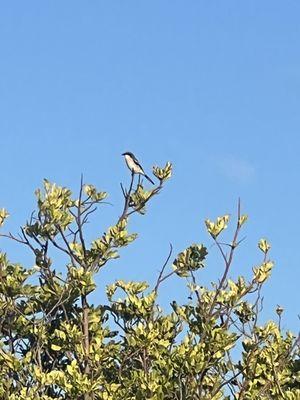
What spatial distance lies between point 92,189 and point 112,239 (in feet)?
3.10

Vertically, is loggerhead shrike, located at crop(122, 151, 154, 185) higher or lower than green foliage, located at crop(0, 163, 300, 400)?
higher

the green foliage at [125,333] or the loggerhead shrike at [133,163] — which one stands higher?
the loggerhead shrike at [133,163]

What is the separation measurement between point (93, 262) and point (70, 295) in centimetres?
60

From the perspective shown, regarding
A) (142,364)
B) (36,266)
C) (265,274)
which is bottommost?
(142,364)

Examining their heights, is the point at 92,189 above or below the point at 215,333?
above

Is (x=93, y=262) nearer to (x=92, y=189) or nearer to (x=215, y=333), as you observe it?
(x=92, y=189)

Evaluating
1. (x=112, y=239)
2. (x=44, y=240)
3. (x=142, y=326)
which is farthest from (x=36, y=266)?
(x=142, y=326)

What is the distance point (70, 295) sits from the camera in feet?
41.2

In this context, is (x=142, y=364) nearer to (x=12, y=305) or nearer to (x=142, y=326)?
(x=142, y=326)

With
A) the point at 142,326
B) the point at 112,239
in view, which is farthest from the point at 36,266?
the point at 142,326

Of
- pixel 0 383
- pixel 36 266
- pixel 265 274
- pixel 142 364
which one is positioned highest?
pixel 265 274

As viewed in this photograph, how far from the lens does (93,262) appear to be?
504 inches

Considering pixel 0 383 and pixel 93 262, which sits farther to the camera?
pixel 93 262

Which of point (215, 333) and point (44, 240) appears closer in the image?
point (215, 333)
